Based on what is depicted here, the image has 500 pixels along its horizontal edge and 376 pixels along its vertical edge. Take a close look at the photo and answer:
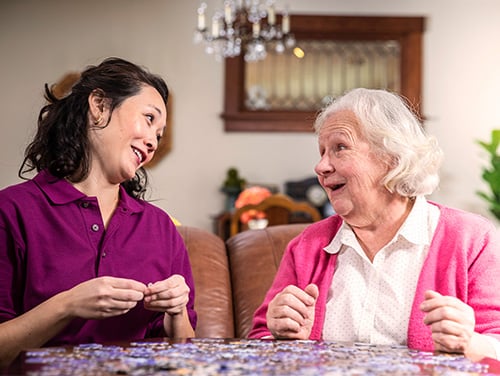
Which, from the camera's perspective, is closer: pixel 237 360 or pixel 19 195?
pixel 237 360

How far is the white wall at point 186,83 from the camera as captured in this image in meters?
7.38

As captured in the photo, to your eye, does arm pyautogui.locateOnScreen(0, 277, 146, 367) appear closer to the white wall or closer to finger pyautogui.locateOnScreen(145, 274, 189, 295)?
finger pyautogui.locateOnScreen(145, 274, 189, 295)

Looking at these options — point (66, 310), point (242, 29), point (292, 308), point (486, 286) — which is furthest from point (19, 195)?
point (242, 29)

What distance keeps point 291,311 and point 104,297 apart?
1.52ft

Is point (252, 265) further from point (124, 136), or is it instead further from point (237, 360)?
point (237, 360)

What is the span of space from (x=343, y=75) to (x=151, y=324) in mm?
5908

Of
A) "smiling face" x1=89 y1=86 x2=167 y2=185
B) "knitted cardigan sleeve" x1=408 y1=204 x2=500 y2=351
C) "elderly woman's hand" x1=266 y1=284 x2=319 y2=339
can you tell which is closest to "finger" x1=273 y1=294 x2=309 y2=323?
"elderly woman's hand" x1=266 y1=284 x2=319 y2=339

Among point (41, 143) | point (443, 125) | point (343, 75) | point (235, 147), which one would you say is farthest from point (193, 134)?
point (41, 143)

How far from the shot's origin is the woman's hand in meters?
1.66

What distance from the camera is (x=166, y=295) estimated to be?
5.84 feet

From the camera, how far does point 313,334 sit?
2.03m

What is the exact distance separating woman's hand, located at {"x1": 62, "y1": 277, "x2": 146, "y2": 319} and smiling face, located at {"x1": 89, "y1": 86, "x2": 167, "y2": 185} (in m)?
0.42

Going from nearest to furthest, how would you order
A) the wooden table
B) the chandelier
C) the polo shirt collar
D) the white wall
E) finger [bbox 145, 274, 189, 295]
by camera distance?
the wooden table, finger [bbox 145, 274, 189, 295], the polo shirt collar, the chandelier, the white wall

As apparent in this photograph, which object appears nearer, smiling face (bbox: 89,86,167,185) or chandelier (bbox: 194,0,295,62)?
smiling face (bbox: 89,86,167,185)
